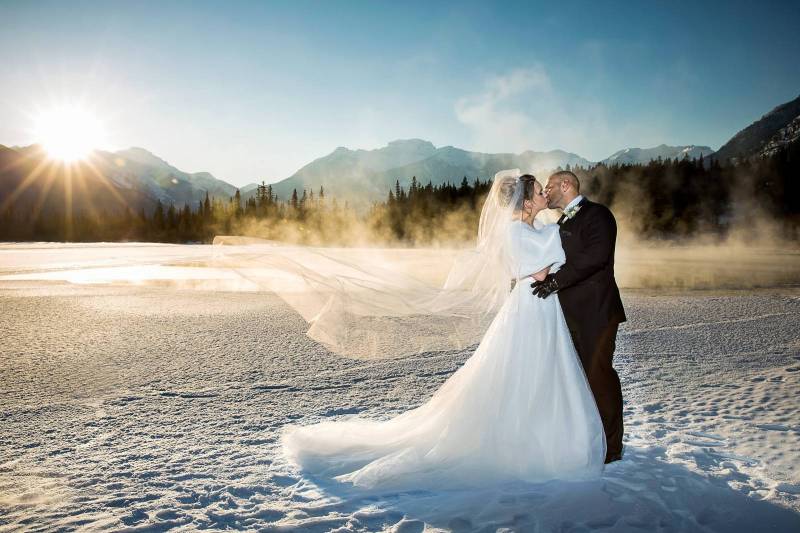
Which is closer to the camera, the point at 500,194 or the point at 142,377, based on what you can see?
the point at 500,194

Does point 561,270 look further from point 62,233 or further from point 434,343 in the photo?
point 62,233

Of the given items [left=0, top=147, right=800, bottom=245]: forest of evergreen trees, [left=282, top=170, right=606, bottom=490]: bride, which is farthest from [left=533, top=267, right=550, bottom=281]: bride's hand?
[left=0, top=147, right=800, bottom=245]: forest of evergreen trees

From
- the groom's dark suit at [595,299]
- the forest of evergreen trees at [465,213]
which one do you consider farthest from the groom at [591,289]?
the forest of evergreen trees at [465,213]

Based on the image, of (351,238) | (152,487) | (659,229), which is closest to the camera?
(152,487)

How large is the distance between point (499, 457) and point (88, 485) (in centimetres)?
349

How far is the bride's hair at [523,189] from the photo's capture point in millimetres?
4656

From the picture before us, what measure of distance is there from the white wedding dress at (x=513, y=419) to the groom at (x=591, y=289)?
126 millimetres

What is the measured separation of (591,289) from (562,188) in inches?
37.0

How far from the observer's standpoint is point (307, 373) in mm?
8422

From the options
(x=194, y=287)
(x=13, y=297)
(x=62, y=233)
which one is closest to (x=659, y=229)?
(x=194, y=287)

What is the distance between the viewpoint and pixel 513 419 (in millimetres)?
4500

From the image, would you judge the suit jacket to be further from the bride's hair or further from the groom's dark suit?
the bride's hair

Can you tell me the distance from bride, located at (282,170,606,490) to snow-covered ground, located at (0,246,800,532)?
0.68 ft

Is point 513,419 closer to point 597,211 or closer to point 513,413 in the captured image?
point 513,413
